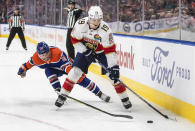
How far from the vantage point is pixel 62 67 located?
16.7ft

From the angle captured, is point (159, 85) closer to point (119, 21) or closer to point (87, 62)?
point (87, 62)

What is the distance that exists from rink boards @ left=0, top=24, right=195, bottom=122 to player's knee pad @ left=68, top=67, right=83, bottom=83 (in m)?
1.01

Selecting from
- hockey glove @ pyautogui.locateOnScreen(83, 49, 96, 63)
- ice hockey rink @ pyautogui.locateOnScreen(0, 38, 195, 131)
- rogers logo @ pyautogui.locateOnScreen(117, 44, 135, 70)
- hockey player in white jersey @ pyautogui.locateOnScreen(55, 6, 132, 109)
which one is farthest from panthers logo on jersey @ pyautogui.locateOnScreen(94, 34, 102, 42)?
rogers logo @ pyautogui.locateOnScreen(117, 44, 135, 70)

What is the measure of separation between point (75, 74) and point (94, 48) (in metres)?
0.38

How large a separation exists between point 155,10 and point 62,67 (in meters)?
2.19

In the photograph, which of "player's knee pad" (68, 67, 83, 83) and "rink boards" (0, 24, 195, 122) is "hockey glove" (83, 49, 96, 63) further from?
"rink boards" (0, 24, 195, 122)

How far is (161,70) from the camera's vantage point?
197 inches

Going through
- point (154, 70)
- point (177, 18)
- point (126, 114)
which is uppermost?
point (177, 18)

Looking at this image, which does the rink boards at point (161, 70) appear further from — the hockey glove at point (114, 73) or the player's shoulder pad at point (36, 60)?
the player's shoulder pad at point (36, 60)

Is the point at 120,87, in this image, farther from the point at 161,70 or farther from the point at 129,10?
the point at 129,10

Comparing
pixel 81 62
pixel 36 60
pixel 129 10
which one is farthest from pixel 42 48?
pixel 129 10

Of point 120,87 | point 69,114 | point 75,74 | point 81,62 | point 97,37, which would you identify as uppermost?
point 97,37

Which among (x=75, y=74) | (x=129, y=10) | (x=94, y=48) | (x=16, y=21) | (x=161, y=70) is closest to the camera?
(x=75, y=74)

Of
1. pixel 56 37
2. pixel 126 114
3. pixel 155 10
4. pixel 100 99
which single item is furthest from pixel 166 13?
pixel 56 37
